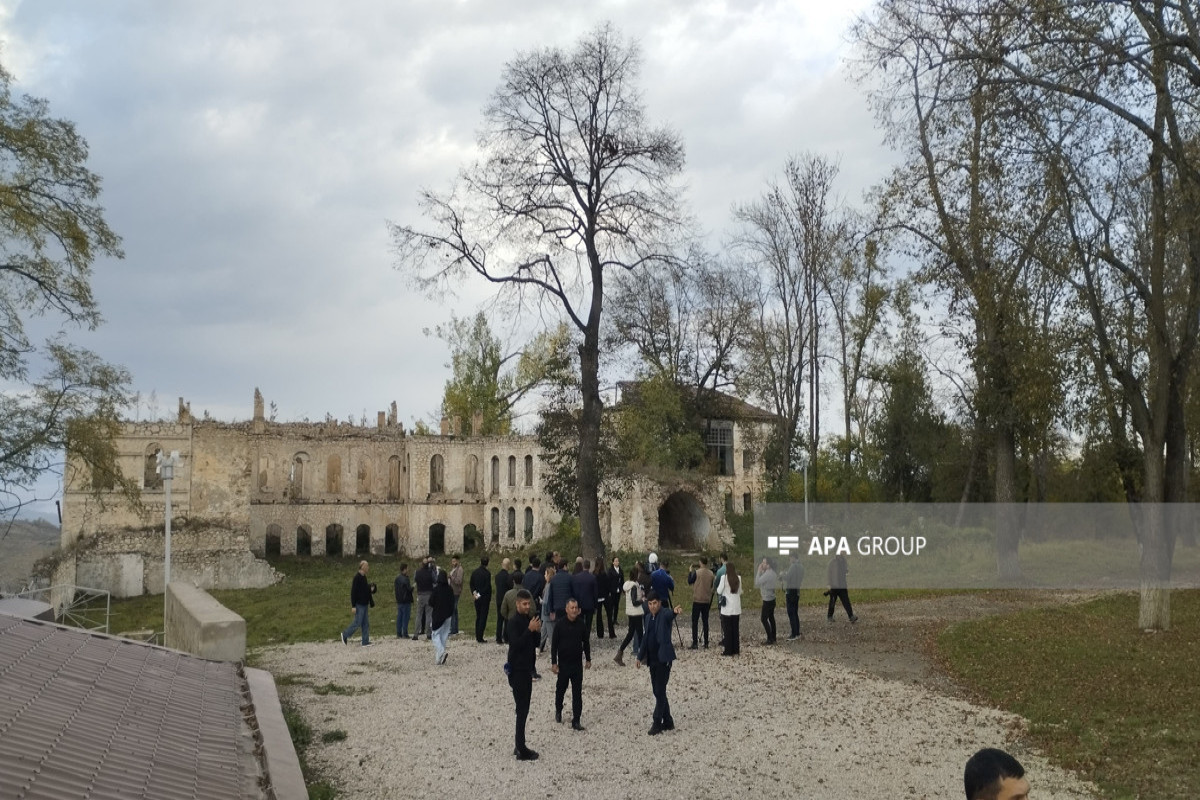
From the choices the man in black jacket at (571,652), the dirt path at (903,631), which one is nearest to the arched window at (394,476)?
the dirt path at (903,631)

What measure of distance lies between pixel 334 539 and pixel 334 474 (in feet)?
10.9

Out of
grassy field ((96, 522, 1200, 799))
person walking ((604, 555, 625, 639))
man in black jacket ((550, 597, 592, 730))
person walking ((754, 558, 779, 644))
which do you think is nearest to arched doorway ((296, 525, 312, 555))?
grassy field ((96, 522, 1200, 799))

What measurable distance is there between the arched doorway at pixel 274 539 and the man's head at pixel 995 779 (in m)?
46.1

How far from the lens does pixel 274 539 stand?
4700 centimetres

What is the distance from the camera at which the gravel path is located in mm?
Result: 8930

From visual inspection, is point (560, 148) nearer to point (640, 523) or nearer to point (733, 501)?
point (640, 523)

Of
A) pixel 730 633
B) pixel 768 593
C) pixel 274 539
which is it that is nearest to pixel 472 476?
pixel 274 539

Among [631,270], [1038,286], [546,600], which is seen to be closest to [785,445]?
[631,270]

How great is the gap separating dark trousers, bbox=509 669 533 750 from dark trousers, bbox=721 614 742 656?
6.52m

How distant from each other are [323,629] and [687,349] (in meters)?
27.0

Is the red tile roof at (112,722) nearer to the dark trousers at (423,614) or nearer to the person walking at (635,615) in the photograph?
the person walking at (635,615)

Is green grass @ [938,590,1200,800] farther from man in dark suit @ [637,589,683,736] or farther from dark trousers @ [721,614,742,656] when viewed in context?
man in dark suit @ [637,589,683,736]

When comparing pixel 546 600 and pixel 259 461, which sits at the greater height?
pixel 259 461

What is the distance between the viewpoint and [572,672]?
10.9 meters
